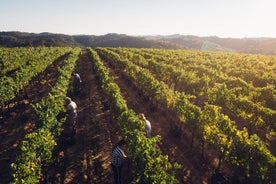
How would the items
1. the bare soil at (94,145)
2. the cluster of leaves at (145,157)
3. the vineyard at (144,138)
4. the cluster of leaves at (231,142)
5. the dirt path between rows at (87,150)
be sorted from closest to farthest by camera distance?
1. the cluster of leaves at (145,157)
2. the cluster of leaves at (231,142)
3. the vineyard at (144,138)
4. the dirt path between rows at (87,150)
5. the bare soil at (94,145)

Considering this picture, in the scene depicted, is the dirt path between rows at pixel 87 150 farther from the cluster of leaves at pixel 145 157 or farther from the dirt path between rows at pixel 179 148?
the dirt path between rows at pixel 179 148

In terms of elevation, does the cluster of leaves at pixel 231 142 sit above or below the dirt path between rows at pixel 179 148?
above

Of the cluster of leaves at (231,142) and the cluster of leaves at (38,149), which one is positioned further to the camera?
the cluster of leaves at (231,142)

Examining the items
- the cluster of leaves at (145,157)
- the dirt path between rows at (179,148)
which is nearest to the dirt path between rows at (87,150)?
the cluster of leaves at (145,157)

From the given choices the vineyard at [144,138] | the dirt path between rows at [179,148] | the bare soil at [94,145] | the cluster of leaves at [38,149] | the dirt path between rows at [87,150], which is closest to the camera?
the cluster of leaves at [38,149]

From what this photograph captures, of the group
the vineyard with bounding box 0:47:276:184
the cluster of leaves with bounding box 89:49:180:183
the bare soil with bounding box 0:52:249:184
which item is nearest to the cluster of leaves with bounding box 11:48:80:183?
the vineyard with bounding box 0:47:276:184

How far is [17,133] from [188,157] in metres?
10.5

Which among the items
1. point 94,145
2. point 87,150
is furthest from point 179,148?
point 87,150

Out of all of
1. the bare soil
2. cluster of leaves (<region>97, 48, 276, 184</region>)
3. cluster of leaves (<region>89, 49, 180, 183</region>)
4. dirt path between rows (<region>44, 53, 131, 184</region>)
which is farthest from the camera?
the bare soil

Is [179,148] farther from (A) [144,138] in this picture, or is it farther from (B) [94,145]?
(B) [94,145]

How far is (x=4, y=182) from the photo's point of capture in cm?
1131

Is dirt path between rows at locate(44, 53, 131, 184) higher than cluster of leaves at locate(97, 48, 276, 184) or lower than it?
lower

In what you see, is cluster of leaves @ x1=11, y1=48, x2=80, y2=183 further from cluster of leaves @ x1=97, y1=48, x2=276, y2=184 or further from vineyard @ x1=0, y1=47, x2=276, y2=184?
cluster of leaves @ x1=97, y1=48, x2=276, y2=184

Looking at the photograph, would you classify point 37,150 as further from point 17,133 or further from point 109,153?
point 17,133
